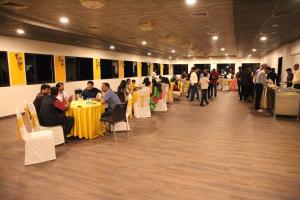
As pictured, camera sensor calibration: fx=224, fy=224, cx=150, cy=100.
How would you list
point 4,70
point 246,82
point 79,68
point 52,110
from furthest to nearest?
point 79,68 < point 246,82 < point 4,70 < point 52,110

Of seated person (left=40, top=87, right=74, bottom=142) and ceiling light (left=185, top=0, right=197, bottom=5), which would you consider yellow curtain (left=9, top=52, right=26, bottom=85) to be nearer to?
seated person (left=40, top=87, right=74, bottom=142)

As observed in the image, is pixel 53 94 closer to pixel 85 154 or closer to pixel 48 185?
pixel 85 154

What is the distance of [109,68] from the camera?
13.8 meters

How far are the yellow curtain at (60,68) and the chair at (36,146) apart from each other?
20.7 feet

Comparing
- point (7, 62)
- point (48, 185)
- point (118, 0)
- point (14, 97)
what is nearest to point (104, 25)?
point (118, 0)

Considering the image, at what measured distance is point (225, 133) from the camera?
5.31 metres

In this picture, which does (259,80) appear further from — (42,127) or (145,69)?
(145,69)

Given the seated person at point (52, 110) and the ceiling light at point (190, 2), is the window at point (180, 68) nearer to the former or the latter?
the ceiling light at point (190, 2)

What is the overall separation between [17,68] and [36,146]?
5471 millimetres

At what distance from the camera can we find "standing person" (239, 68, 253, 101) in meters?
10.1

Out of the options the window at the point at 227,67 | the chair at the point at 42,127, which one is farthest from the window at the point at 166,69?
the chair at the point at 42,127

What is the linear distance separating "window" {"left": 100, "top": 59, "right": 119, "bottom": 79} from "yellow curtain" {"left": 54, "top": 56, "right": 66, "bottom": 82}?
10.8 feet

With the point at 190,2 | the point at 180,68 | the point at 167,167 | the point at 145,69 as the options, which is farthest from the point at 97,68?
the point at 180,68

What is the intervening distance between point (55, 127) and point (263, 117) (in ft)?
19.8
